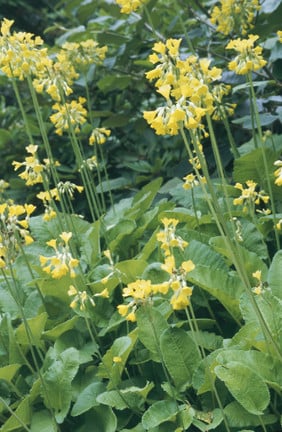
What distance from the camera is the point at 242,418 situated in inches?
83.7

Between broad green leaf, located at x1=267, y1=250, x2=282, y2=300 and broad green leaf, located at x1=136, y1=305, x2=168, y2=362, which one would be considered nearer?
broad green leaf, located at x1=136, y1=305, x2=168, y2=362

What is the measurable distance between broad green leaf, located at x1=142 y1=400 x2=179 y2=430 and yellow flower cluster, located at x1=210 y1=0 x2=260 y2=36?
202 cm

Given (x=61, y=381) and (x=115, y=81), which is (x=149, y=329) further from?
(x=115, y=81)

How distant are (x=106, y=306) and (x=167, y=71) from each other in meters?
1.27

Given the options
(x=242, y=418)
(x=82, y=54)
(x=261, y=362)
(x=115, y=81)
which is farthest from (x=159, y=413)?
(x=115, y=81)

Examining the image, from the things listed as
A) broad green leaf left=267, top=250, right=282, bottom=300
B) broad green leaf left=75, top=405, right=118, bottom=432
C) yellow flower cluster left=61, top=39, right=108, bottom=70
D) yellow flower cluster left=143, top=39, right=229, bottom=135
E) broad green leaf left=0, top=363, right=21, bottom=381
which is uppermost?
yellow flower cluster left=143, top=39, right=229, bottom=135

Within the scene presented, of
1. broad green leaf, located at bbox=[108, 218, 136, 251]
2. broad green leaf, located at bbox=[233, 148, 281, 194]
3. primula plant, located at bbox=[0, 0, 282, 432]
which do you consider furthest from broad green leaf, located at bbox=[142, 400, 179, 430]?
broad green leaf, located at bbox=[233, 148, 281, 194]

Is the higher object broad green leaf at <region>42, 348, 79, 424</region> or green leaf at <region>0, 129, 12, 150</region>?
green leaf at <region>0, 129, 12, 150</region>

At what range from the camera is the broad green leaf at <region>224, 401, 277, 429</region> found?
2.12 m

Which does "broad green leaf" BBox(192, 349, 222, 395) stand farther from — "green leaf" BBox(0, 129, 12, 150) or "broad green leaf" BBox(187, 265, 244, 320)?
"green leaf" BBox(0, 129, 12, 150)

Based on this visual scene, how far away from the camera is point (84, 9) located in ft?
13.4

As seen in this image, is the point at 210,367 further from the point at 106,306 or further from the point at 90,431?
the point at 106,306

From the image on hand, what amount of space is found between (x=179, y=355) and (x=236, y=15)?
78.0 inches

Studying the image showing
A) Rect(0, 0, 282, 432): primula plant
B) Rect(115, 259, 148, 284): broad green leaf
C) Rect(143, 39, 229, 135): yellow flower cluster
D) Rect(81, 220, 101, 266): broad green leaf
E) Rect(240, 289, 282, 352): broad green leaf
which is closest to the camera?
Rect(143, 39, 229, 135): yellow flower cluster
